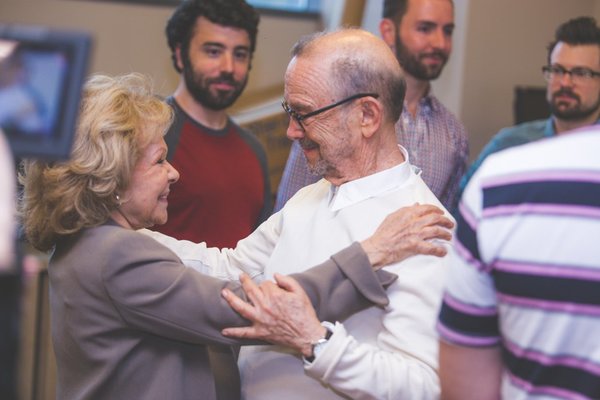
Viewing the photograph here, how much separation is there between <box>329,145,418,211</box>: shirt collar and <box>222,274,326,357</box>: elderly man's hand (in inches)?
12.1

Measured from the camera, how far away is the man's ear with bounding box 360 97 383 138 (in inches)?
73.4

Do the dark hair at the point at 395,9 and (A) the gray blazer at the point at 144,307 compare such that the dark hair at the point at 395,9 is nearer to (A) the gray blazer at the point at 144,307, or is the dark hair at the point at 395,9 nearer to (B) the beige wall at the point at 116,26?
(B) the beige wall at the point at 116,26

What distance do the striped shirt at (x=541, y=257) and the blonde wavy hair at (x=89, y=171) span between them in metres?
0.89

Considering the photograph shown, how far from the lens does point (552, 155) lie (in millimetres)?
1102

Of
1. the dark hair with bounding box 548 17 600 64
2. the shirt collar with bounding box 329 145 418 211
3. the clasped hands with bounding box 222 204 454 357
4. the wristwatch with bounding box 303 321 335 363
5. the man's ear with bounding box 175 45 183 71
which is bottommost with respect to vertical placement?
the wristwatch with bounding box 303 321 335 363

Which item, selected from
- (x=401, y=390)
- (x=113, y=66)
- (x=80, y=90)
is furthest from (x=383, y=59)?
(x=113, y=66)

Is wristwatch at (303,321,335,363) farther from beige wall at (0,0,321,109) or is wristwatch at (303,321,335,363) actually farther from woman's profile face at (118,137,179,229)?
beige wall at (0,0,321,109)

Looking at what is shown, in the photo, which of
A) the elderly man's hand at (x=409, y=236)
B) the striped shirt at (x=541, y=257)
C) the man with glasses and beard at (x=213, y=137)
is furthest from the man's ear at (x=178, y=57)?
the striped shirt at (x=541, y=257)

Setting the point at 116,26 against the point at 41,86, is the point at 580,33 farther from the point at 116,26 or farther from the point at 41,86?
the point at 41,86

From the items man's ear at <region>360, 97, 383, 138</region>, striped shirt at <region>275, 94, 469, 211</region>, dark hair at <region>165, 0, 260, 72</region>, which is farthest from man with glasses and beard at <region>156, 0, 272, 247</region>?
man's ear at <region>360, 97, 383, 138</region>

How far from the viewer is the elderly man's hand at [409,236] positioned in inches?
66.7

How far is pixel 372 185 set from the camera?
74.0 inches

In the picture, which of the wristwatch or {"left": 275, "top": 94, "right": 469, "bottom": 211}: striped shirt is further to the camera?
{"left": 275, "top": 94, "right": 469, "bottom": 211}: striped shirt

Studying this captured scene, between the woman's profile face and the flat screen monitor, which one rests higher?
the flat screen monitor
